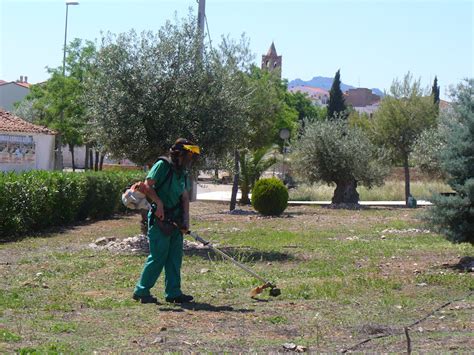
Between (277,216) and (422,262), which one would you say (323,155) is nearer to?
(277,216)

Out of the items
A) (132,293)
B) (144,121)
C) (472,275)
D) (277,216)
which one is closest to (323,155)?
(277,216)

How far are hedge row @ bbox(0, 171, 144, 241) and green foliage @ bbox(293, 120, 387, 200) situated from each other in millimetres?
8398

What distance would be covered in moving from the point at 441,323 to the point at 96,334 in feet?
10.7

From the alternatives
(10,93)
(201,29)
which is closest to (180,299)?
(201,29)

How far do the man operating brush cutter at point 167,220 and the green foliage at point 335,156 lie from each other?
21.9m

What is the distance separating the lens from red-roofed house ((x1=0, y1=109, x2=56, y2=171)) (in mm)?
29828

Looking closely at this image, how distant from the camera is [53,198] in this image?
1941 centimetres

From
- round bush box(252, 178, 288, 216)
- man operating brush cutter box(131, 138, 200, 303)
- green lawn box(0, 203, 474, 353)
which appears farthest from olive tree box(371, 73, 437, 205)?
man operating brush cutter box(131, 138, 200, 303)

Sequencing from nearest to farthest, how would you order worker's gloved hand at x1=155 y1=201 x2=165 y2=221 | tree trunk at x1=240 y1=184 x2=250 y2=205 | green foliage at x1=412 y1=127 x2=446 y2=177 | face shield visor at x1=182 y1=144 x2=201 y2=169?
1. worker's gloved hand at x1=155 y1=201 x2=165 y2=221
2. face shield visor at x1=182 y1=144 x2=201 y2=169
3. green foliage at x1=412 y1=127 x2=446 y2=177
4. tree trunk at x1=240 y1=184 x2=250 y2=205

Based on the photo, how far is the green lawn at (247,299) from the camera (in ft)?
23.0

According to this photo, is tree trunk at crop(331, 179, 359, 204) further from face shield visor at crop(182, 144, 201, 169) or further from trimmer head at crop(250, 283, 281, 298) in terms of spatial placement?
face shield visor at crop(182, 144, 201, 169)

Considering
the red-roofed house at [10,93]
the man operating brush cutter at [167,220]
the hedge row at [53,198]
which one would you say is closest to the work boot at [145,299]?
the man operating brush cutter at [167,220]

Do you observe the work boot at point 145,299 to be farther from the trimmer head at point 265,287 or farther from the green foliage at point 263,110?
the green foliage at point 263,110

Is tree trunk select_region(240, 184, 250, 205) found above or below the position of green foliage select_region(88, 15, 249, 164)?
below
